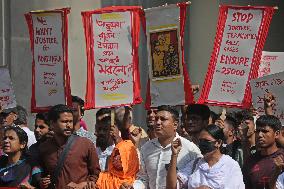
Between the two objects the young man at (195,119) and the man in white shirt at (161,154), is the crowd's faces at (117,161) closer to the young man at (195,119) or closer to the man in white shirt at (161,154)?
the man in white shirt at (161,154)

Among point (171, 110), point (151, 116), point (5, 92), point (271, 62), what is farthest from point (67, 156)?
point (271, 62)

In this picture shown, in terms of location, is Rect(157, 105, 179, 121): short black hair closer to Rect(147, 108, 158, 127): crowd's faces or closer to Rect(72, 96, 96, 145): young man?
Rect(147, 108, 158, 127): crowd's faces

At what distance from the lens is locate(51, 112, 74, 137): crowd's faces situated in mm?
10125

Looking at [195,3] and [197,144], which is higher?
[195,3]

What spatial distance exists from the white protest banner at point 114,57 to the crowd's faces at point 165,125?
904 mm

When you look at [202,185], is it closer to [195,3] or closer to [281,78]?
[281,78]

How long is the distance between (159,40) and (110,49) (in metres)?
0.52

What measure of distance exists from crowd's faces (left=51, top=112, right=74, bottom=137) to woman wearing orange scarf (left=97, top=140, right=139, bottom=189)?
21.9 inches

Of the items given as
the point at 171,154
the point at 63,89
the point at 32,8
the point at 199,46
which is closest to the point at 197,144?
the point at 171,154

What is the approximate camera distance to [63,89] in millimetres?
11422

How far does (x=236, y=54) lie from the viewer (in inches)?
447

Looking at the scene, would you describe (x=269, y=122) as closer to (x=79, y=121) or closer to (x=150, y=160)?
(x=150, y=160)

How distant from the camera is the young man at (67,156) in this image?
998 cm

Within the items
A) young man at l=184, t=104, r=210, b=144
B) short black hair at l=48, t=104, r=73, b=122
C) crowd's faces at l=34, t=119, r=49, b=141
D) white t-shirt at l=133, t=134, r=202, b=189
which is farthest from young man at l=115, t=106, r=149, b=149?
short black hair at l=48, t=104, r=73, b=122
